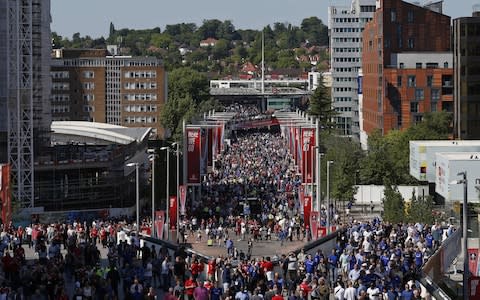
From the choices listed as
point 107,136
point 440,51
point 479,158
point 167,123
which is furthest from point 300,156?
point 167,123

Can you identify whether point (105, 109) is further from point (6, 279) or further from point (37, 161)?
point (6, 279)

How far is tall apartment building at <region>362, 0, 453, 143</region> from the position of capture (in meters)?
114

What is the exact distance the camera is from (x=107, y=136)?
→ 106 m

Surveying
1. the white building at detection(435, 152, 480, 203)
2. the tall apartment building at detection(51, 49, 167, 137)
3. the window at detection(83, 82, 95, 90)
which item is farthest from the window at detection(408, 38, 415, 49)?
the white building at detection(435, 152, 480, 203)

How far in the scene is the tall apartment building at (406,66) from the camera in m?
114

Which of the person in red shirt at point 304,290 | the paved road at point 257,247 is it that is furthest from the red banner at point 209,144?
the person in red shirt at point 304,290

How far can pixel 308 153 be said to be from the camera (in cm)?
6231

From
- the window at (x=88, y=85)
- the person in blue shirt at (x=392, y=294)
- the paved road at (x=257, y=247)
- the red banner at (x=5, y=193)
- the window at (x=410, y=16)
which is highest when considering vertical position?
the window at (x=410, y=16)

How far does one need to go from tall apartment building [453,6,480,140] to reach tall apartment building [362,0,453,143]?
42.1ft

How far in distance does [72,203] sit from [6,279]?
4405 centimetres

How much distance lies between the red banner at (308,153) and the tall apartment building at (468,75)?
37.7m

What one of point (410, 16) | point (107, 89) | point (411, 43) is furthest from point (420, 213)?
point (107, 89)

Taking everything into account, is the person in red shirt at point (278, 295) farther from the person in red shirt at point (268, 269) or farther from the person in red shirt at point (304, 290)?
the person in red shirt at point (268, 269)

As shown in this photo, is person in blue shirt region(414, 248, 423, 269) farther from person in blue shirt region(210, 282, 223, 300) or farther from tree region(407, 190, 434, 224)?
tree region(407, 190, 434, 224)
